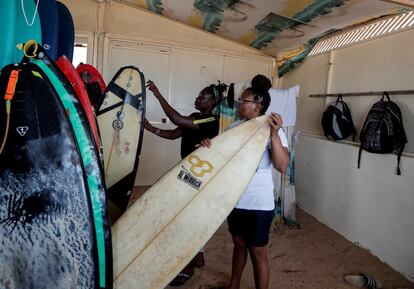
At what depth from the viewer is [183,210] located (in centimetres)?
141

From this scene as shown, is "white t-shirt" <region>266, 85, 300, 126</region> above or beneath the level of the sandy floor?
above

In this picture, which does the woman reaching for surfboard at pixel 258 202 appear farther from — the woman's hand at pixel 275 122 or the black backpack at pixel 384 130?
the black backpack at pixel 384 130

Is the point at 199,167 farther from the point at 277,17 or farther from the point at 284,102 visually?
the point at 277,17

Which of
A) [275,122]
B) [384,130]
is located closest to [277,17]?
[384,130]

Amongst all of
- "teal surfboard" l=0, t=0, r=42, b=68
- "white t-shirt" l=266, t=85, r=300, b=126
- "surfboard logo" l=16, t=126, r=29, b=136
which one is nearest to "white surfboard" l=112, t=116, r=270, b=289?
"surfboard logo" l=16, t=126, r=29, b=136

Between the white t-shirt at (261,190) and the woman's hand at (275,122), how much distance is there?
3.0 inches

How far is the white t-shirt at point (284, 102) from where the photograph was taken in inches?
115

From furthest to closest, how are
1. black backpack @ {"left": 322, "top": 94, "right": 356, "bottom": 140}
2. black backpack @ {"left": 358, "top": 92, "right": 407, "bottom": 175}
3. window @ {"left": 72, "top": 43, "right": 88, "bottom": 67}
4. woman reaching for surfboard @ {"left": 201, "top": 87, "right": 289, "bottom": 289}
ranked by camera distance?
1. window @ {"left": 72, "top": 43, "right": 88, "bottom": 67}
2. black backpack @ {"left": 322, "top": 94, "right": 356, "bottom": 140}
3. black backpack @ {"left": 358, "top": 92, "right": 407, "bottom": 175}
4. woman reaching for surfboard @ {"left": 201, "top": 87, "right": 289, "bottom": 289}

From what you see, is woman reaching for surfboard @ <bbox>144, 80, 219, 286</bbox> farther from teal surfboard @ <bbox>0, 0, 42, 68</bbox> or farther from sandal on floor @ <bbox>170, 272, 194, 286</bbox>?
teal surfboard @ <bbox>0, 0, 42, 68</bbox>

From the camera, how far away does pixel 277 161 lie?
143cm

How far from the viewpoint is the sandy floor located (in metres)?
2.11

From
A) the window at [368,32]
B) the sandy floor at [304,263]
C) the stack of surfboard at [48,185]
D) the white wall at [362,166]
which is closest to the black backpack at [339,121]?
the white wall at [362,166]

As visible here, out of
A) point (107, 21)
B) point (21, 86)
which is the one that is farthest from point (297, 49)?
point (21, 86)

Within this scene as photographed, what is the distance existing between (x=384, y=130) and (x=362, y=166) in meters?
0.46
